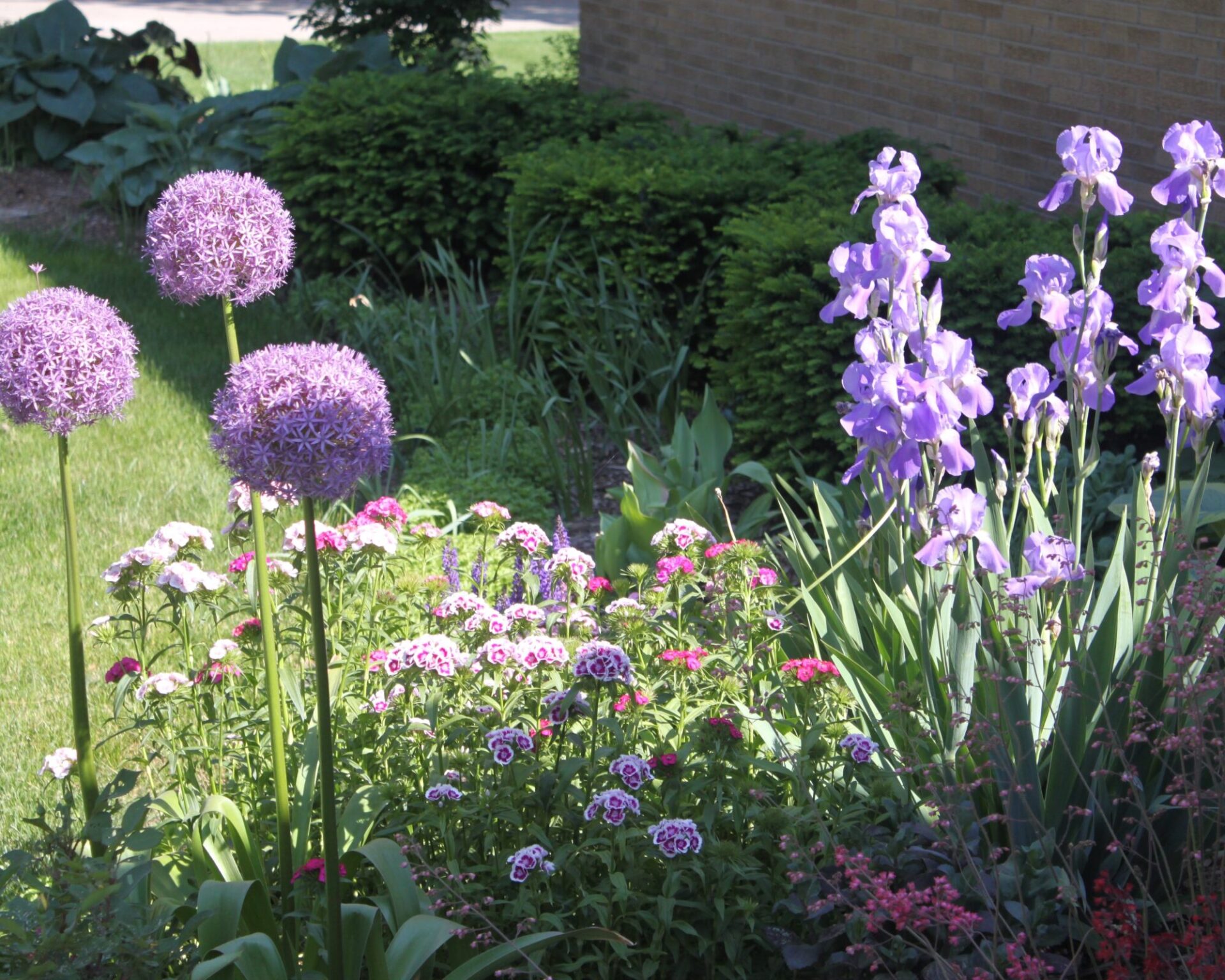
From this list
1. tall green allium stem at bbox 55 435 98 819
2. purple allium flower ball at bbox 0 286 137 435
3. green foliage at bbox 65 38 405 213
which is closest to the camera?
purple allium flower ball at bbox 0 286 137 435

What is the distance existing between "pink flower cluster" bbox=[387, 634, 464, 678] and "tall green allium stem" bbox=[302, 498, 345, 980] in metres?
0.47

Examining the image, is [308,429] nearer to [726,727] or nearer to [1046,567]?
[726,727]

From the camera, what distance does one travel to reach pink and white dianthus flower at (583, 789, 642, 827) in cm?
222

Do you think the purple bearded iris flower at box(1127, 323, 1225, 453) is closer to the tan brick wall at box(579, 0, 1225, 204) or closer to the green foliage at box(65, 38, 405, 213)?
the tan brick wall at box(579, 0, 1225, 204)

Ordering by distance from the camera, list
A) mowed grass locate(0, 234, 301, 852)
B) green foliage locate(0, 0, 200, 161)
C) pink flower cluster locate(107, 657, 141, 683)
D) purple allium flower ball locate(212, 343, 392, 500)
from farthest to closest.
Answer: green foliage locate(0, 0, 200, 161) → mowed grass locate(0, 234, 301, 852) → pink flower cluster locate(107, 657, 141, 683) → purple allium flower ball locate(212, 343, 392, 500)

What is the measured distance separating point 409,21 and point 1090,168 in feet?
29.2

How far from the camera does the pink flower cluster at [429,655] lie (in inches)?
98.5

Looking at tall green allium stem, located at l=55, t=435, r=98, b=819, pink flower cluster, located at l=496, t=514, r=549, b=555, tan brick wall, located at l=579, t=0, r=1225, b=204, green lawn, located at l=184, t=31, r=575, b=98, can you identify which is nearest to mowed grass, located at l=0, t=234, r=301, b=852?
tall green allium stem, located at l=55, t=435, r=98, b=819

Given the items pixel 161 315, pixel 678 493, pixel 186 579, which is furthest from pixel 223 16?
pixel 186 579

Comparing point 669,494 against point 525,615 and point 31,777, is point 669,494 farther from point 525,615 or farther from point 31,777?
point 31,777

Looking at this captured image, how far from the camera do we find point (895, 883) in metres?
2.37

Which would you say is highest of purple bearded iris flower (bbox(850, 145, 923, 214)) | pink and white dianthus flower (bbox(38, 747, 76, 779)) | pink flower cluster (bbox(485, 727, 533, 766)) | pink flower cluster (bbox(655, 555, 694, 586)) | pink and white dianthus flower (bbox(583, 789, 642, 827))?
purple bearded iris flower (bbox(850, 145, 923, 214))

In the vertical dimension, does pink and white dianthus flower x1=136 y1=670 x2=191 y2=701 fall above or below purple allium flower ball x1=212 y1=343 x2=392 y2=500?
below

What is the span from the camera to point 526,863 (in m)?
2.18
